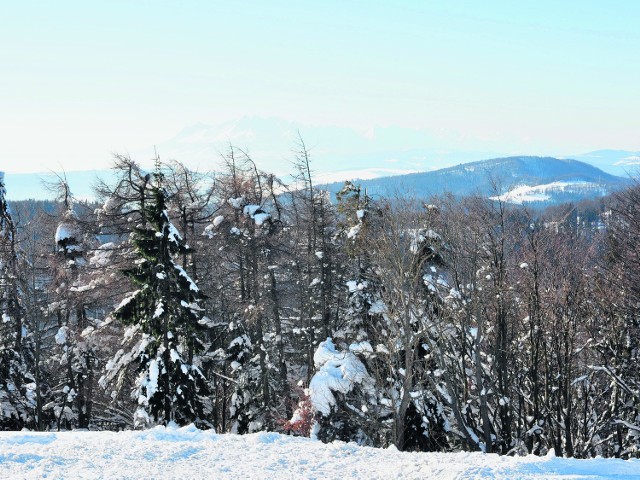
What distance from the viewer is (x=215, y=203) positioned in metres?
25.0

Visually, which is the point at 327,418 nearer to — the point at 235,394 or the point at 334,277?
the point at 235,394

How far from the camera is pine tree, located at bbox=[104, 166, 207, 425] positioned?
1594cm

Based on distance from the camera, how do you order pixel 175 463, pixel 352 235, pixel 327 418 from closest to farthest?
pixel 175 463
pixel 327 418
pixel 352 235

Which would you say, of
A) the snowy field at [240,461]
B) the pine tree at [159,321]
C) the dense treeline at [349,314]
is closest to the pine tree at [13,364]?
the dense treeline at [349,314]

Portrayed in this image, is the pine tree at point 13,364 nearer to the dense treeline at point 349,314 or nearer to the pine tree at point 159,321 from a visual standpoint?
the dense treeline at point 349,314

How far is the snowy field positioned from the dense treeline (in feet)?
15.1

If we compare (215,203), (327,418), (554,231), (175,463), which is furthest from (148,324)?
(554,231)

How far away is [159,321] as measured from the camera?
1608 centimetres

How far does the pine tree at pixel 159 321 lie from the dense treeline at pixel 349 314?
56 millimetres


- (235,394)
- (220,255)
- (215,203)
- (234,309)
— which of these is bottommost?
(235,394)

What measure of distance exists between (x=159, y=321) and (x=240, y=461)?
8226mm

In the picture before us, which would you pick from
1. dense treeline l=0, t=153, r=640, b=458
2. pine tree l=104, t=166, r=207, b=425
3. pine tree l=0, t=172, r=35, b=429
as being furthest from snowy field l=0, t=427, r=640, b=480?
pine tree l=0, t=172, r=35, b=429

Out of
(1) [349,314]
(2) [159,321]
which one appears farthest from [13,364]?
(1) [349,314]

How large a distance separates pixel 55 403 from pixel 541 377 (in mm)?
19055
